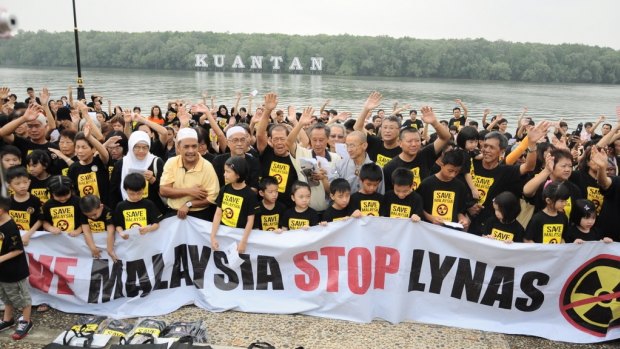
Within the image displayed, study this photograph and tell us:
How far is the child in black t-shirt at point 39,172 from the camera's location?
5.04 m

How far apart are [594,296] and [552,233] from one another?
684mm

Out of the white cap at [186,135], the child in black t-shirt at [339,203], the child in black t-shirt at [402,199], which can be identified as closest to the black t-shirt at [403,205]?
the child in black t-shirt at [402,199]

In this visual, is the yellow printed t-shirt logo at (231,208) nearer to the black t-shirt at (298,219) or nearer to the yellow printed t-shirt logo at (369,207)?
the black t-shirt at (298,219)

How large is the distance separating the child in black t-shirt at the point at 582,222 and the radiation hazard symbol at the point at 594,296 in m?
0.24

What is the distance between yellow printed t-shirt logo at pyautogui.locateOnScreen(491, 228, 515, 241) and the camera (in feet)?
15.3

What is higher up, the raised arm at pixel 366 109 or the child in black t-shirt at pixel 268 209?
the raised arm at pixel 366 109

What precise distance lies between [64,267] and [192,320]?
5.02 ft

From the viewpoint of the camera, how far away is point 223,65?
103125 mm

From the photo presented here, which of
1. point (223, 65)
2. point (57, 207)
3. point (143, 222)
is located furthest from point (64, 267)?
point (223, 65)

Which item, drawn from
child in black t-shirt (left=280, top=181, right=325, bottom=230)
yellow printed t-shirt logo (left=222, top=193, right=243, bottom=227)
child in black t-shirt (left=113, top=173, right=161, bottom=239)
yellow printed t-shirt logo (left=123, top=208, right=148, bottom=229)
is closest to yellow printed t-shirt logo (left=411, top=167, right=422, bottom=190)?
child in black t-shirt (left=280, top=181, right=325, bottom=230)

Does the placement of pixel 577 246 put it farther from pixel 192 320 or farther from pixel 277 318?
pixel 192 320

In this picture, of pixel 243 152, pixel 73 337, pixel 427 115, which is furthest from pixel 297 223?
pixel 73 337

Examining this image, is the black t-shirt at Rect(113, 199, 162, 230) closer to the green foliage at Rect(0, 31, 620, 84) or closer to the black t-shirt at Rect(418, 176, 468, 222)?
the black t-shirt at Rect(418, 176, 468, 222)

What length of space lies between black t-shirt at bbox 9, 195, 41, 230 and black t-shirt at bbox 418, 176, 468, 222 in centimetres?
399
